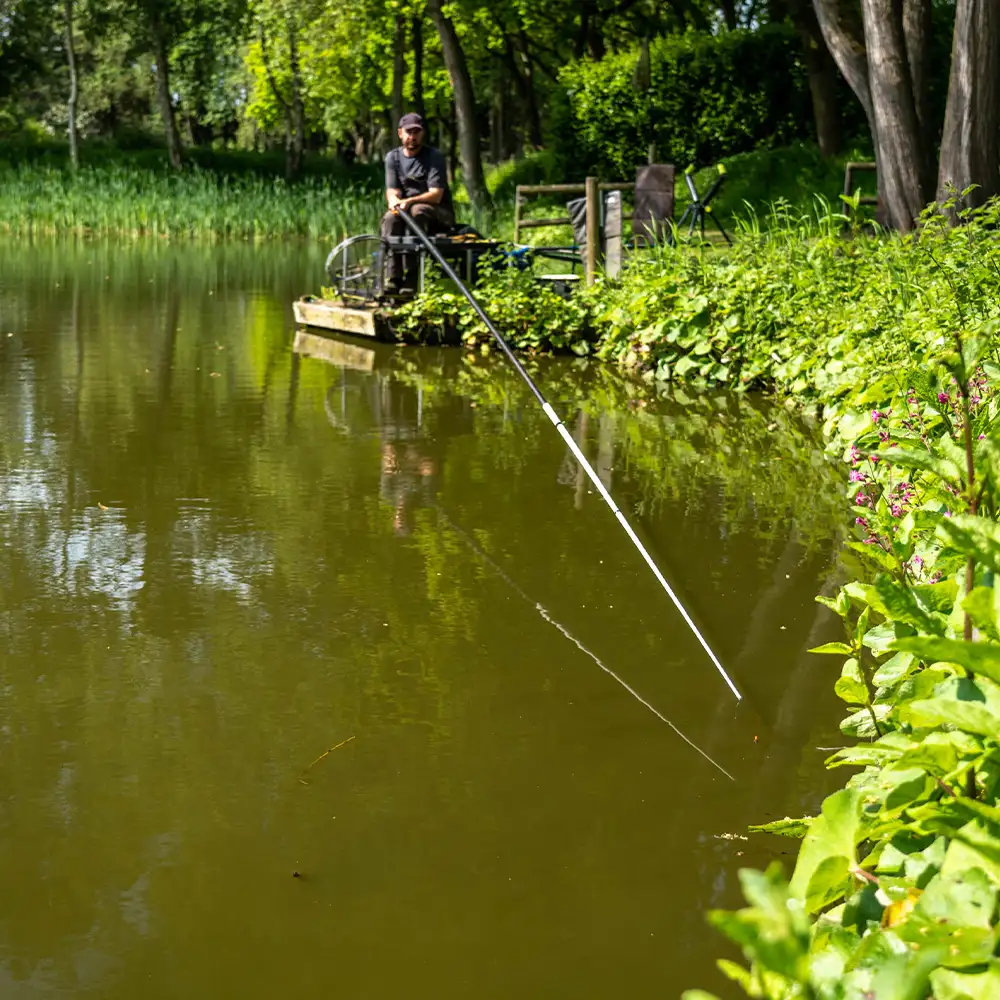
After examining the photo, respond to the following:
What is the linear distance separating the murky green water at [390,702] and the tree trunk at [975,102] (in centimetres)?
273

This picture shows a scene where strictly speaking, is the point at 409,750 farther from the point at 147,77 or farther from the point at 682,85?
the point at 147,77

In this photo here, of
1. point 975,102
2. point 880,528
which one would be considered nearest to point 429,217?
point 975,102

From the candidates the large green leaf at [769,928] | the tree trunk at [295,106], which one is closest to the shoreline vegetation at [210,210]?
the tree trunk at [295,106]

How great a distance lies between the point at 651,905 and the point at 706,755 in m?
0.84

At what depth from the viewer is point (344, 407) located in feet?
30.1

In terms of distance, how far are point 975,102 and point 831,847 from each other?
360 inches

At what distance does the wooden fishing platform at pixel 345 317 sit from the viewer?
12.7 metres

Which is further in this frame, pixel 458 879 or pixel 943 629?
pixel 458 879

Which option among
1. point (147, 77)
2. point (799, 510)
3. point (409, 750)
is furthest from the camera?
point (147, 77)

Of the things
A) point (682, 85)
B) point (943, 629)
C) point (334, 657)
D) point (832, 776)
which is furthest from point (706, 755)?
point (682, 85)

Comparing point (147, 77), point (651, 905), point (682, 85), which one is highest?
point (147, 77)

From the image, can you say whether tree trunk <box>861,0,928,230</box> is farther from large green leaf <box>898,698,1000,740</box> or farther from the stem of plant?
large green leaf <box>898,698,1000,740</box>

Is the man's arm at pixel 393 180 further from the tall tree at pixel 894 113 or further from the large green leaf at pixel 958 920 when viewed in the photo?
the large green leaf at pixel 958 920

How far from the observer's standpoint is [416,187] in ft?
41.7
